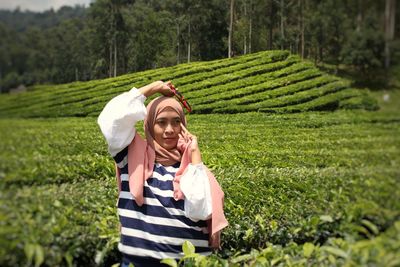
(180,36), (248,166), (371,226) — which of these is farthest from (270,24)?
(371,226)

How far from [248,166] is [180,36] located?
1.30m

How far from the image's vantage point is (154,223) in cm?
255

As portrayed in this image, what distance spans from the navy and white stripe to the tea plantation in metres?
0.13

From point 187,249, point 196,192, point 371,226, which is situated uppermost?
point 371,226

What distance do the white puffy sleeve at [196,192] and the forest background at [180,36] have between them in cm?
99

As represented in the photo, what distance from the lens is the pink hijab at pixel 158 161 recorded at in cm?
254

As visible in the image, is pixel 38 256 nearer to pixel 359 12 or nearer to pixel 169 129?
pixel 169 129

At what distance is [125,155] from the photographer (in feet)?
8.63

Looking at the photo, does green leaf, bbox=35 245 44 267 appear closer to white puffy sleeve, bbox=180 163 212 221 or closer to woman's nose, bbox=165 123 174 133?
white puffy sleeve, bbox=180 163 212 221

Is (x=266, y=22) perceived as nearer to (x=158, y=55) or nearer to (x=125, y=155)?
(x=158, y=55)

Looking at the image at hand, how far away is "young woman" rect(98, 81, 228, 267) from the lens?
8.25ft

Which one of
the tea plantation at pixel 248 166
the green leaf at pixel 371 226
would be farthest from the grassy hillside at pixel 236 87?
the green leaf at pixel 371 226

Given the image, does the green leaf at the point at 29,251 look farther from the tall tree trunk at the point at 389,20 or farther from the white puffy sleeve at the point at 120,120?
the tall tree trunk at the point at 389,20

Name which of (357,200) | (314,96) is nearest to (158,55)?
(314,96)
